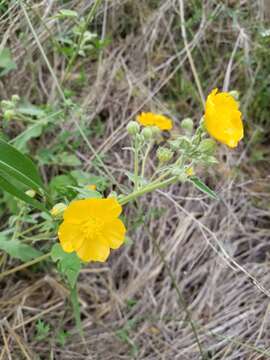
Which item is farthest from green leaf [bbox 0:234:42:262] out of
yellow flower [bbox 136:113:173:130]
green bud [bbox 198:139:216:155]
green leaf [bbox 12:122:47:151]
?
green bud [bbox 198:139:216:155]

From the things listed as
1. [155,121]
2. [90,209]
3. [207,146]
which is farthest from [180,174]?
[155,121]

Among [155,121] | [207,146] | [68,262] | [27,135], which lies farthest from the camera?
[27,135]

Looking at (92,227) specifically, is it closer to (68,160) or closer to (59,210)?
(59,210)

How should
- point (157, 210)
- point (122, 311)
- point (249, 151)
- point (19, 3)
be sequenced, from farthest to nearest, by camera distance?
point (249, 151)
point (157, 210)
point (122, 311)
point (19, 3)

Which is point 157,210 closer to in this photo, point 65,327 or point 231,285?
point 231,285

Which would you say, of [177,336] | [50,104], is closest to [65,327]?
[177,336]

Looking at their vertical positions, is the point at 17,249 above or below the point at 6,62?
below

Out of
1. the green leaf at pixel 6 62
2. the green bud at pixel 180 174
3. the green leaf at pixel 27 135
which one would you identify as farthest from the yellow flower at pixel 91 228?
the green leaf at pixel 6 62
